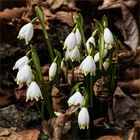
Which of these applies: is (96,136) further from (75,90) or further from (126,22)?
(126,22)

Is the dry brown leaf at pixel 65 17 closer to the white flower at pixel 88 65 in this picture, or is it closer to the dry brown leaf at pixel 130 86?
the dry brown leaf at pixel 130 86

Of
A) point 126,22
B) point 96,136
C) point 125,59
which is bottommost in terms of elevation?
point 96,136

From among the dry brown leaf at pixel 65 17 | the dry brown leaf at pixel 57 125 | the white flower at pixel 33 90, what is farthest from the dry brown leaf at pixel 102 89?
the dry brown leaf at pixel 65 17

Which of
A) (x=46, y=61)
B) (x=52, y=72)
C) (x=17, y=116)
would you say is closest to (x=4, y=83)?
(x=46, y=61)

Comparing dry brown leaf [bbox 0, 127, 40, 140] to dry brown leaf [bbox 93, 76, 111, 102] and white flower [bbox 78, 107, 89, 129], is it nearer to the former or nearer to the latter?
white flower [bbox 78, 107, 89, 129]

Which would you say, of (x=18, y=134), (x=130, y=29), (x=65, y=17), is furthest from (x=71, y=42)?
(x=130, y=29)
